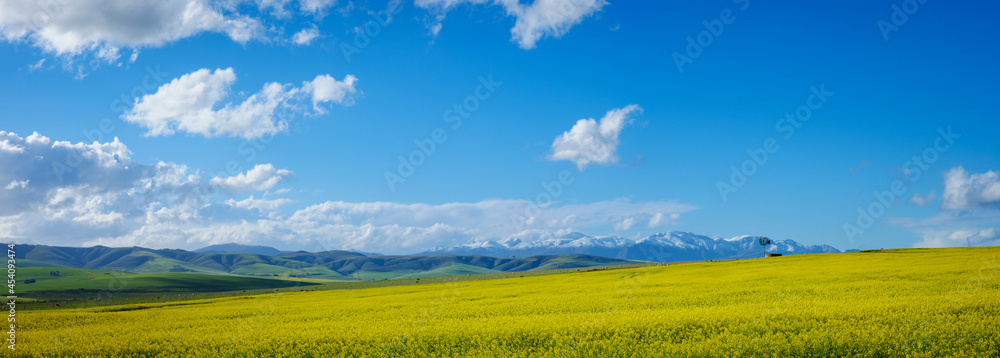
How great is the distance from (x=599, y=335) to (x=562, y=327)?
1912 millimetres

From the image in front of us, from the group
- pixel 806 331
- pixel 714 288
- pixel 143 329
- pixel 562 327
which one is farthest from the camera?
pixel 714 288

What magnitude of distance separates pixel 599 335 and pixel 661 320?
3.41m

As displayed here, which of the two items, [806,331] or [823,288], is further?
[823,288]

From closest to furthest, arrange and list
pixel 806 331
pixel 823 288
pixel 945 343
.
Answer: pixel 945 343 < pixel 806 331 < pixel 823 288

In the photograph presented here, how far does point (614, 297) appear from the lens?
35.6m

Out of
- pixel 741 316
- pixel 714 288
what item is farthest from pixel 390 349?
pixel 714 288

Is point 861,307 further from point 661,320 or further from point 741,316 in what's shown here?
point 661,320

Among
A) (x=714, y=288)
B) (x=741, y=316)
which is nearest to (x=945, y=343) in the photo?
(x=741, y=316)

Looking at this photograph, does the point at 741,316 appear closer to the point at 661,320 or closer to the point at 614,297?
the point at 661,320

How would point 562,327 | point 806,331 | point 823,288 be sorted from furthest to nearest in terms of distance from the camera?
point 823,288 → point 562,327 → point 806,331

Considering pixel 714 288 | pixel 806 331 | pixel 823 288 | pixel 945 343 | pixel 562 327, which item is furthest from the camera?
pixel 714 288

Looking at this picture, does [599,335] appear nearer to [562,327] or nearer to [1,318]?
[562,327]

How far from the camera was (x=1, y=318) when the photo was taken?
1391 inches

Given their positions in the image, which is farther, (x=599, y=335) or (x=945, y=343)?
(x=599, y=335)
